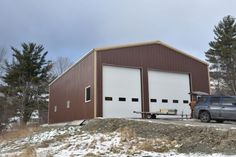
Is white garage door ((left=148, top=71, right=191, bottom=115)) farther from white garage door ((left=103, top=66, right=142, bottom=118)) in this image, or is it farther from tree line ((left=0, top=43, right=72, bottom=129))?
tree line ((left=0, top=43, right=72, bottom=129))

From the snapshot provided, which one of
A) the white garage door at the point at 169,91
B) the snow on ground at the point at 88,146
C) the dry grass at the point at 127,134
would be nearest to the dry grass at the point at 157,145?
the snow on ground at the point at 88,146

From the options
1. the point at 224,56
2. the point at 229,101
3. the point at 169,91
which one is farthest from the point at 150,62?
the point at 224,56

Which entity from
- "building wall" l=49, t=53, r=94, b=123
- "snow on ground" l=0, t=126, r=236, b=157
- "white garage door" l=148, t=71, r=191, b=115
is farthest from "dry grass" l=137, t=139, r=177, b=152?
"white garage door" l=148, t=71, r=191, b=115

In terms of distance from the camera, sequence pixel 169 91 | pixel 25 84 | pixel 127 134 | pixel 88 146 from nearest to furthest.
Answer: pixel 88 146
pixel 127 134
pixel 169 91
pixel 25 84

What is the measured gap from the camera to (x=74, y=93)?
974 inches

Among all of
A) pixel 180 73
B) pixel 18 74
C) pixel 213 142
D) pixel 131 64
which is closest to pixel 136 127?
pixel 213 142

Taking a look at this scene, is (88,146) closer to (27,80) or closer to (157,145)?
(157,145)

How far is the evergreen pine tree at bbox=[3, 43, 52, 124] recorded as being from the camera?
1528 inches

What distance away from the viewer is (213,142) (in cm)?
1141

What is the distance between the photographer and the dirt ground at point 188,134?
1098cm

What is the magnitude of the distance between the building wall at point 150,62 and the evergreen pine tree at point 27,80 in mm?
19951

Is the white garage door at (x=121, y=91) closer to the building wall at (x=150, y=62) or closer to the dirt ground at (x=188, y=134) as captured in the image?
the building wall at (x=150, y=62)

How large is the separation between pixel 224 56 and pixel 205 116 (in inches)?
989

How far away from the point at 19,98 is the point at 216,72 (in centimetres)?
2568
